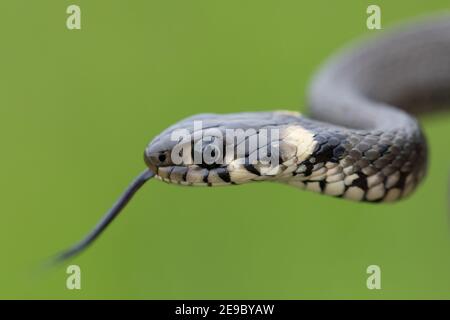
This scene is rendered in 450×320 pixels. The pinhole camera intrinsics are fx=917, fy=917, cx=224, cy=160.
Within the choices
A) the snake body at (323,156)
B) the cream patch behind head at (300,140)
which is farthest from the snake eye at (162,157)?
the cream patch behind head at (300,140)

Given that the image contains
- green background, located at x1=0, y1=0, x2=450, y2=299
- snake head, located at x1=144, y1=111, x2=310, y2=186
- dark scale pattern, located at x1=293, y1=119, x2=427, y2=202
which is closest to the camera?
snake head, located at x1=144, y1=111, x2=310, y2=186

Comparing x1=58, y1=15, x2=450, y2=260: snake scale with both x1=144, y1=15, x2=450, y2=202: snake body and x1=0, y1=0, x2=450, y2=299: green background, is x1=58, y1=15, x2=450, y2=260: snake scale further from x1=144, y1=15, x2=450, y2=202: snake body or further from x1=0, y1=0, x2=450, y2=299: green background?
x1=0, y1=0, x2=450, y2=299: green background

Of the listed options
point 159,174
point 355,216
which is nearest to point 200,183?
point 159,174

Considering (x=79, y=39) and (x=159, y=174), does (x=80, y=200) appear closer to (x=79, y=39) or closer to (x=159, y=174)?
(x=79, y=39)

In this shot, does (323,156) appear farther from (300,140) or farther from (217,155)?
(217,155)

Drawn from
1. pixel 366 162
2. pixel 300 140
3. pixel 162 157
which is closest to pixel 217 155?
pixel 162 157

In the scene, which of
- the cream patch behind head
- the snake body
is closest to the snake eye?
the snake body

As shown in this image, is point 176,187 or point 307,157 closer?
point 307,157

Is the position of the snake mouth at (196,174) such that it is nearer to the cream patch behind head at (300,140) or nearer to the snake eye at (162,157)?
the snake eye at (162,157)
